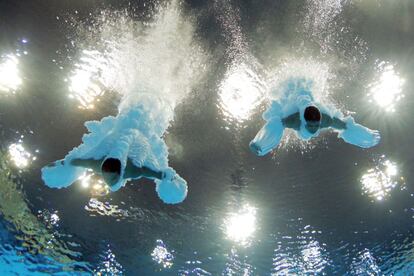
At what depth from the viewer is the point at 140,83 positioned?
943cm

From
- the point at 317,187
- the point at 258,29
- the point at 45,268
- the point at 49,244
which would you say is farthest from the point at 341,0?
the point at 45,268

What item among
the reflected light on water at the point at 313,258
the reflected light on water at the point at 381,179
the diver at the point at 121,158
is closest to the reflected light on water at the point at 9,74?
the diver at the point at 121,158

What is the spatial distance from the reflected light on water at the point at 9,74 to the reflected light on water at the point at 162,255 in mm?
7579

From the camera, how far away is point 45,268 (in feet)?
50.6

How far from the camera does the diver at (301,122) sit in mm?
7367


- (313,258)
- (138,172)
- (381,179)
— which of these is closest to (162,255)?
(313,258)

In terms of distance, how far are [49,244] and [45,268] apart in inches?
91.0

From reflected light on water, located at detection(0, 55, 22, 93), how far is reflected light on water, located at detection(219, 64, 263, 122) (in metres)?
5.06

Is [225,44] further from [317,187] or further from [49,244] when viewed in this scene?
[49,244]

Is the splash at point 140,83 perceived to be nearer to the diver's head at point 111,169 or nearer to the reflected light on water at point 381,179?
the diver's head at point 111,169

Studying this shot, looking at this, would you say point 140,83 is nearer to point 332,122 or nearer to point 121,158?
point 121,158

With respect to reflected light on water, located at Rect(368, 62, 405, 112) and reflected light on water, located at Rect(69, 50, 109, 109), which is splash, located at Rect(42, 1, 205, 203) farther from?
reflected light on water, located at Rect(368, 62, 405, 112)

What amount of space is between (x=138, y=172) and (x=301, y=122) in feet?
11.4

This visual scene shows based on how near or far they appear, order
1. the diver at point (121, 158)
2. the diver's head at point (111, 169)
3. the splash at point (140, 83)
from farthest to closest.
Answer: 1. the splash at point (140, 83)
2. the diver at point (121, 158)
3. the diver's head at point (111, 169)
